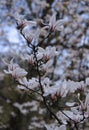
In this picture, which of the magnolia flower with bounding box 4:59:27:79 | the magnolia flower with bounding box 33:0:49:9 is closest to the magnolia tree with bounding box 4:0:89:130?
the magnolia flower with bounding box 4:59:27:79

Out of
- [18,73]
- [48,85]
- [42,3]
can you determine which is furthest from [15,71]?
[42,3]

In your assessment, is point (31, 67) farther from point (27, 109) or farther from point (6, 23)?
point (27, 109)

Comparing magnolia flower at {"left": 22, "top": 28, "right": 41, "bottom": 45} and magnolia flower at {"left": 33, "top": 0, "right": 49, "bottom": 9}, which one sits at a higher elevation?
magnolia flower at {"left": 33, "top": 0, "right": 49, "bottom": 9}

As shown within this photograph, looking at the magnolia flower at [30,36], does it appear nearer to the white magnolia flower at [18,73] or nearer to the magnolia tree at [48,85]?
the magnolia tree at [48,85]

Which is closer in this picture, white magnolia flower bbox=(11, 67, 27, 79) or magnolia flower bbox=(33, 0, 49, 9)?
white magnolia flower bbox=(11, 67, 27, 79)

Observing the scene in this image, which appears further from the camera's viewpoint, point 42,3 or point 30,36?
point 42,3

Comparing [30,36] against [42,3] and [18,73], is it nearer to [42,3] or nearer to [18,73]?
[18,73]

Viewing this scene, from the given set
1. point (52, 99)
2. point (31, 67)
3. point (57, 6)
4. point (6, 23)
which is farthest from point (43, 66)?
point (6, 23)

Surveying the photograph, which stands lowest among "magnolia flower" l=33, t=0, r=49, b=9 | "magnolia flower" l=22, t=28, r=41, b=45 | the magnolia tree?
the magnolia tree

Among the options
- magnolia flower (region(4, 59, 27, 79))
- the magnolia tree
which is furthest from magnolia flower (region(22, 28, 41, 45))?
magnolia flower (region(4, 59, 27, 79))

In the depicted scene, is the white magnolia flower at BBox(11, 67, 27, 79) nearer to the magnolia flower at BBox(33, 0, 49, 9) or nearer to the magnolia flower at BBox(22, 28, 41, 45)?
the magnolia flower at BBox(22, 28, 41, 45)

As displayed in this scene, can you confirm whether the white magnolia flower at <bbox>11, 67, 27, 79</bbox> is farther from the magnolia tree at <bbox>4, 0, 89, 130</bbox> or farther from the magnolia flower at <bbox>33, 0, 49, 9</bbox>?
the magnolia flower at <bbox>33, 0, 49, 9</bbox>
